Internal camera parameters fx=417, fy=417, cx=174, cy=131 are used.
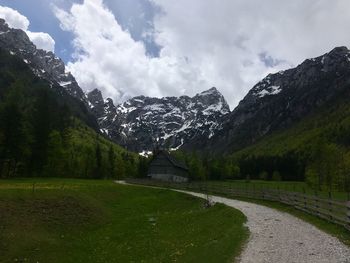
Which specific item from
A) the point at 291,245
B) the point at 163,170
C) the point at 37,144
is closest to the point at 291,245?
the point at 291,245

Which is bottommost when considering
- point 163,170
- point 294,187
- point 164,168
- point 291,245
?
point 291,245

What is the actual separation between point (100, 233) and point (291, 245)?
776 inches

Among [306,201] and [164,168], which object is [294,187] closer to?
[306,201]

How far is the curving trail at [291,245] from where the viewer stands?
64.0 ft

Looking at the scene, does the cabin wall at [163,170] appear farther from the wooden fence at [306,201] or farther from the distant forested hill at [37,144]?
the wooden fence at [306,201]

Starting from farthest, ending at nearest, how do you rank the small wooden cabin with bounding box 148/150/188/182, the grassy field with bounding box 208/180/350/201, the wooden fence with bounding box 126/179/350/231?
the small wooden cabin with bounding box 148/150/188/182, the grassy field with bounding box 208/180/350/201, the wooden fence with bounding box 126/179/350/231

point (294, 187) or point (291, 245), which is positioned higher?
point (294, 187)

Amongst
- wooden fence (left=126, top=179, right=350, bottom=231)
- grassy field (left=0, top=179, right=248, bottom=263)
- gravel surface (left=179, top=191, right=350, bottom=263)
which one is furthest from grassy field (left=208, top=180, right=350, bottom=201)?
grassy field (left=0, top=179, right=248, bottom=263)

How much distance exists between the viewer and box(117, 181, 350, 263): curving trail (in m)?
19.5

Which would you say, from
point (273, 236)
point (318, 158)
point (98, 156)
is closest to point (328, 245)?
point (273, 236)

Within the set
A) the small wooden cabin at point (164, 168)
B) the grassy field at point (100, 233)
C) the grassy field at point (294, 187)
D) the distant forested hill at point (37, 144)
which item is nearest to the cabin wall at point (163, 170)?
the small wooden cabin at point (164, 168)

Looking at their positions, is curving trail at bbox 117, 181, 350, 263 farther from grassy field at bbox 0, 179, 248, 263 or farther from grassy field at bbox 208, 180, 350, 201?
grassy field at bbox 208, 180, 350, 201

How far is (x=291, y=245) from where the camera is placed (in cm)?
2281

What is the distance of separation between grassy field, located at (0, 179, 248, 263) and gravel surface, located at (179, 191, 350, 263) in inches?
38.3
